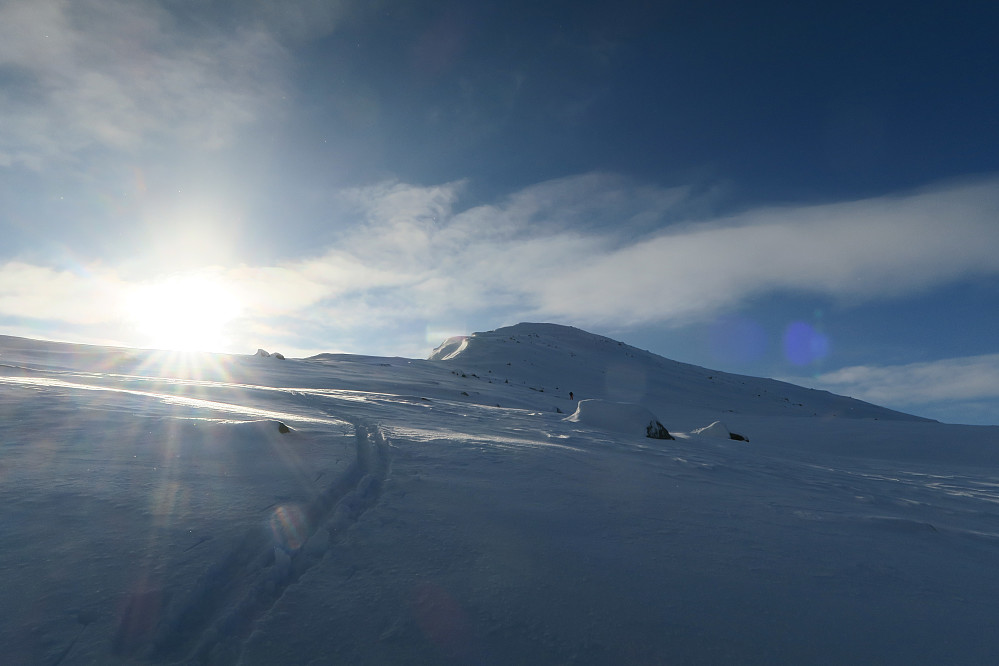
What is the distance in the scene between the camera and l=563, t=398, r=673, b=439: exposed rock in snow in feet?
24.4

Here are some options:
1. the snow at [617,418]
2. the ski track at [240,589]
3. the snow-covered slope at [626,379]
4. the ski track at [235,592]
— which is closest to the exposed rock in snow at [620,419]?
the snow at [617,418]

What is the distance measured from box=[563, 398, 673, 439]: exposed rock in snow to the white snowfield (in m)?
1.81

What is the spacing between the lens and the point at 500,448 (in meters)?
4.94

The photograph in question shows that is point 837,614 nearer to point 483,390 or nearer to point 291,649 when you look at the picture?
point 291,649

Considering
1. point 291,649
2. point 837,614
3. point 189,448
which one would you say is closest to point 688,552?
point 837,614

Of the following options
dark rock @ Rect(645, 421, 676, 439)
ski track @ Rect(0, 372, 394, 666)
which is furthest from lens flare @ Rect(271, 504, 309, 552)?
dark rock @ Rect(645, 421, 676, 439)

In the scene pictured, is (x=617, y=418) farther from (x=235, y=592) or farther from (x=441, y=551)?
(x=235, y=592)

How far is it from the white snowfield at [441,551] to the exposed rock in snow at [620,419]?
181cm

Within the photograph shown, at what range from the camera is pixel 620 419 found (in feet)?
25.6

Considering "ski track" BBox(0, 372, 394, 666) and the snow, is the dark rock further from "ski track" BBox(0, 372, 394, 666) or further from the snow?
"ski track" BBox(0, 372, 394, 666)

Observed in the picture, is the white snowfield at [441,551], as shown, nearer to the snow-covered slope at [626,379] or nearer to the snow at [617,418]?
the snow at [617,418]

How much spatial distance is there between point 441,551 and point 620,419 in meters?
5.66

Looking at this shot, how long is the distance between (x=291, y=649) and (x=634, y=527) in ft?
6.74

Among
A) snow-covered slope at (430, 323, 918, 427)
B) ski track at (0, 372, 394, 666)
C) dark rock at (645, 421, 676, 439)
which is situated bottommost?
ski track at (0, 372, 394, 666)
